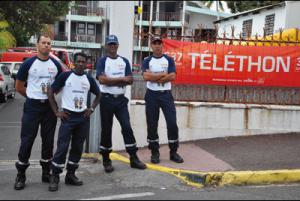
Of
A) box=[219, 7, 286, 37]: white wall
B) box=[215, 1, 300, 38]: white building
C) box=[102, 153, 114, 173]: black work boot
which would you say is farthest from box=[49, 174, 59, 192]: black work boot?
box=[219, 7, 286, 37]: white wall

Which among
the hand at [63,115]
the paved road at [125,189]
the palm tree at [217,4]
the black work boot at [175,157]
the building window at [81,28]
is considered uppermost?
the palm tree at [217,4]

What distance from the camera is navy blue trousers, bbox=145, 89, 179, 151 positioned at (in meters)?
7.52

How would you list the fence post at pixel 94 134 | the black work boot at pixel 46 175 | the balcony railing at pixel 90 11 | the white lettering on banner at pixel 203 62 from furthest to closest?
the balcony railing at pixel 90 11 < the white lettering on banner at pixel 203 62 < the fence post at pixel 94 134 < the black work boot at pixel 46 175

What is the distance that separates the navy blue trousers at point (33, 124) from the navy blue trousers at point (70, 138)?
182mm

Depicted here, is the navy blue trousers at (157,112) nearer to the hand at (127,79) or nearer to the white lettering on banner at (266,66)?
the hand at (127,79)

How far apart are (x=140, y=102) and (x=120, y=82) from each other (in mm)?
1931

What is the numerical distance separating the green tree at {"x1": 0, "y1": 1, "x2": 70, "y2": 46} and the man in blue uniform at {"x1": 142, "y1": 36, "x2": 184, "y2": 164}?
12999mm

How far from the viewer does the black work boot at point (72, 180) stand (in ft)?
21.4

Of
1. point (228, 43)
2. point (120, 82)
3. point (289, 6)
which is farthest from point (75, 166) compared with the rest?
point (289, 6)

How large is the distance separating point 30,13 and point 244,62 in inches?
592

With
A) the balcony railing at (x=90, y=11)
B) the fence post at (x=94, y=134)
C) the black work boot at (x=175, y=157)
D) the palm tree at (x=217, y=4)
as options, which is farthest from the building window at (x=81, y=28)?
the black work boot at (x=175, y=157)

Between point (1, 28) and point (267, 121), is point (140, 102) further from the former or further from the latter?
point (1, 28)

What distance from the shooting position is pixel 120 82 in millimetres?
6906

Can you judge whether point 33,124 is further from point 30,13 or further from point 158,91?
point 30,13
